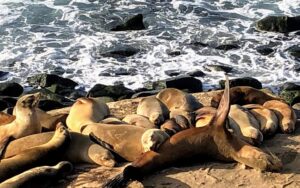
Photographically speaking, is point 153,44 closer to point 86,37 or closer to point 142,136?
point 86,37

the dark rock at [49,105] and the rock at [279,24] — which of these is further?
the rock at [279,24]

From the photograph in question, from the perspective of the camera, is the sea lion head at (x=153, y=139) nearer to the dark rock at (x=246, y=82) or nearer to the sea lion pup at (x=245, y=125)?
the sea lion pup at (x=245, y=125)

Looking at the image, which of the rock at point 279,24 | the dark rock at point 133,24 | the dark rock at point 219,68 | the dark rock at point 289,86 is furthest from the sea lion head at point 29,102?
the rock at point 279,24

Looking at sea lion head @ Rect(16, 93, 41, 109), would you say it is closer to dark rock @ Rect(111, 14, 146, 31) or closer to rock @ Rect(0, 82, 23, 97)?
rock @ Rect(0, 82, 23, 97)

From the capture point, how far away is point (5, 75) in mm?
12766

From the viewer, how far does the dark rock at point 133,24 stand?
15.8 metres

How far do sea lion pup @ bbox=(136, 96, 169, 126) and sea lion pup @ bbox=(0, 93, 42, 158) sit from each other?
1.25 m

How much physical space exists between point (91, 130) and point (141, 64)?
24.5 ft

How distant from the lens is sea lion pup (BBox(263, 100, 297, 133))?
6.45 metres

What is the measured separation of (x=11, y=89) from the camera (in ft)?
37.6

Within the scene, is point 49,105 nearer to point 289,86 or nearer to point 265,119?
point 265,119

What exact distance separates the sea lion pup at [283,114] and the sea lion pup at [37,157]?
7.98ft

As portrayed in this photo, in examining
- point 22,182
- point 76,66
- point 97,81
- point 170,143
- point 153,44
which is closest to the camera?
point 22,182

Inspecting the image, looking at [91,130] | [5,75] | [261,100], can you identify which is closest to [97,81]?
[5,75]
